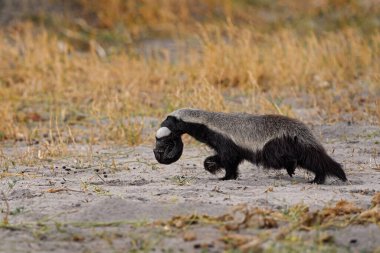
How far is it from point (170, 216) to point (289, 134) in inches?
72.3

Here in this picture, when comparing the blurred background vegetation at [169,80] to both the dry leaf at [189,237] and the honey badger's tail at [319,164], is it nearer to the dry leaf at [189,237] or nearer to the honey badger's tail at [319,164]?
the honey badger's tail at [319,164]

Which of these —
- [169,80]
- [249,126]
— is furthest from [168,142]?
[169,80]

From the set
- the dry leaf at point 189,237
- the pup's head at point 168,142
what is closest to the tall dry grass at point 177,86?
the pup's head at point 168,142

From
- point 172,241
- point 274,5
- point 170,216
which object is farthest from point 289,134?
point 274,5

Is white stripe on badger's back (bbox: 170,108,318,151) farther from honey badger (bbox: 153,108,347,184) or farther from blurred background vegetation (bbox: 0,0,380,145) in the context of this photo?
blurred background vegetation (bbox: 0,0,380,145)

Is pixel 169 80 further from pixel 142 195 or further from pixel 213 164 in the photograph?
pixel 142 195

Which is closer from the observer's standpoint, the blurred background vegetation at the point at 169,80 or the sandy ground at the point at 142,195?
the sandy ground at the point at 142,195

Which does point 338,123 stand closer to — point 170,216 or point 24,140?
point 24,140

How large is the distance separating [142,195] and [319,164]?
1547mm

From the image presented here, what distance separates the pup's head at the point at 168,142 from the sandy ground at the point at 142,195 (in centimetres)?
16

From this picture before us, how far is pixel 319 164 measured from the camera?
667 centimetres

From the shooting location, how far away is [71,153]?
855 cm

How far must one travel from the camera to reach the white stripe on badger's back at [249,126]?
6801 millimetres

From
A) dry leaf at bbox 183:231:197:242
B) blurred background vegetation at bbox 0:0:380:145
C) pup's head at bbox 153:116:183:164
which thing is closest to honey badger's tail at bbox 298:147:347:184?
pup's head at bbox 153:116:183:164
